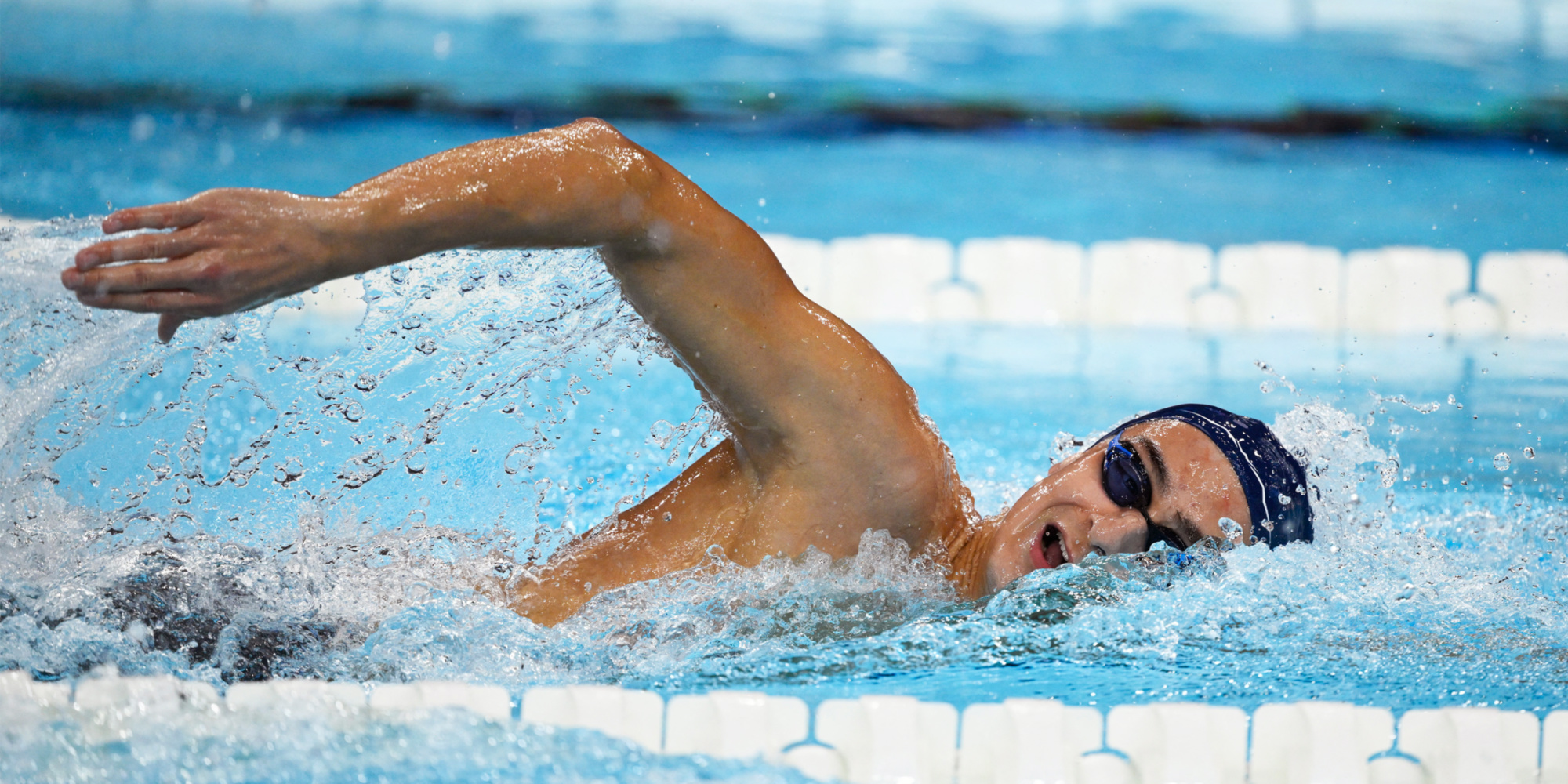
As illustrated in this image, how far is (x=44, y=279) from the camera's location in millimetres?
1630

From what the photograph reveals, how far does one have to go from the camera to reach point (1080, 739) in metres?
1.92

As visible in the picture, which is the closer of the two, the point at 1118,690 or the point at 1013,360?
the point at 1118,690

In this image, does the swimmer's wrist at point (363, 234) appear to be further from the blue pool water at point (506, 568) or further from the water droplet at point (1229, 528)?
the water droplet at point (1229, 528)

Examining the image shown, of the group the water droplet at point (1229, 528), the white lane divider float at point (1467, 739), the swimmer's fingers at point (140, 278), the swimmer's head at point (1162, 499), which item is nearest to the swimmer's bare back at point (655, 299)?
the swimmer's fingers at point (140, 278)

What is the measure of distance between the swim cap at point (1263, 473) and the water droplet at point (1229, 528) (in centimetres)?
3

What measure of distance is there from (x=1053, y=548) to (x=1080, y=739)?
0.36m

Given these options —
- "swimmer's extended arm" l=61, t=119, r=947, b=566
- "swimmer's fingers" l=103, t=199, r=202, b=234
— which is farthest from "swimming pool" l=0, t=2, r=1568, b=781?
"swimmer's fingers" l=103, t=199, r=202, b=234

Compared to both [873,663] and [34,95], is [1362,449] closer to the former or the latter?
[873,663]

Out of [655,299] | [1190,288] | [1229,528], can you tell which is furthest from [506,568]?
[1190,288]

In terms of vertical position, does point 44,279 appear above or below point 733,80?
below

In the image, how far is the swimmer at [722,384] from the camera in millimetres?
1085

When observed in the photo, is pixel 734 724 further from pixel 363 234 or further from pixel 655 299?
pixel 363 234

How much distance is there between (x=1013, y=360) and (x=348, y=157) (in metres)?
2.86

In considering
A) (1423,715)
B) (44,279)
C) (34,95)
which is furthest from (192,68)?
(1423,715)
